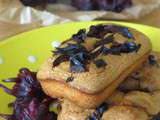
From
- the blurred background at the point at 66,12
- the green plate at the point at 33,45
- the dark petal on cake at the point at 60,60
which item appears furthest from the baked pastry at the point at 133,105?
the blurred background at the point at 66,12

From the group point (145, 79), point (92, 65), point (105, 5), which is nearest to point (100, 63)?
point (92, 65)

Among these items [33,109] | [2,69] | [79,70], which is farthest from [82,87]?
[2,69]

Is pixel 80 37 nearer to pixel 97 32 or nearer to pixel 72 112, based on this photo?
pixel 97 32

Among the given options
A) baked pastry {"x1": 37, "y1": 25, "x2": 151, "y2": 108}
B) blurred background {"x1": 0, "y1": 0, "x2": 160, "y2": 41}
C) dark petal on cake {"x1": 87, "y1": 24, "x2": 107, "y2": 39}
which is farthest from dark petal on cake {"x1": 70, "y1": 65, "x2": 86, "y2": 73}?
blurred background {"x1": 0, "y1": 0, "x2": 160, "y2": 41}

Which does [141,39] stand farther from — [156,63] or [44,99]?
[44,99]

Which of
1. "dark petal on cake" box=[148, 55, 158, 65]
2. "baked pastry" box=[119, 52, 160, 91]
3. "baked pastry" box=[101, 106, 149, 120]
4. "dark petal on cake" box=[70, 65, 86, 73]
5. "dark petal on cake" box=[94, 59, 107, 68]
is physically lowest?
"baked pastry" box=[101, 106, 149, 120]

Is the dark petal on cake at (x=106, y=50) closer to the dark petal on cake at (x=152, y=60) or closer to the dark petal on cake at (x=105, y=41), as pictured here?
the dark petal on cake at (x=105, y=41)

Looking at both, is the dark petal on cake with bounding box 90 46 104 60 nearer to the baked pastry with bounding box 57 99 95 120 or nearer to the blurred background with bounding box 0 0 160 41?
the baked pastry with bounding box 57 99 95 120
